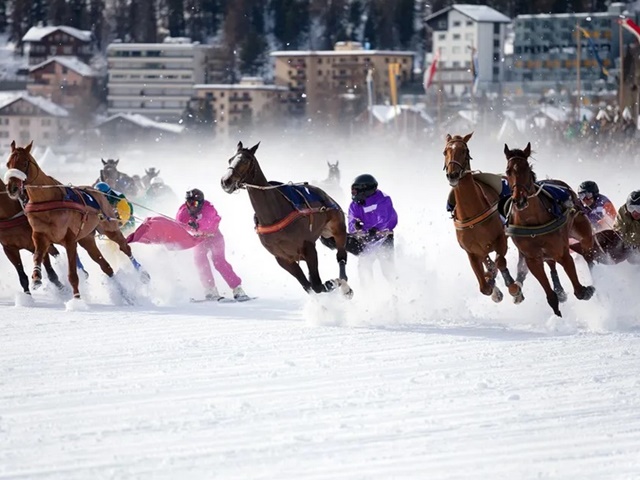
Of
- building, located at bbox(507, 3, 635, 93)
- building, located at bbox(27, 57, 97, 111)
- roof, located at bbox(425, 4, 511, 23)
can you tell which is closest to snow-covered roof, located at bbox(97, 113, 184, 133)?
building, located at bbox(27, 57, 97, 111)

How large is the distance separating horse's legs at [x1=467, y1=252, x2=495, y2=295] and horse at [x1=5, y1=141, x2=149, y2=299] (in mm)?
4297

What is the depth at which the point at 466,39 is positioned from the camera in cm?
9338

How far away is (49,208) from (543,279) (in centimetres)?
513

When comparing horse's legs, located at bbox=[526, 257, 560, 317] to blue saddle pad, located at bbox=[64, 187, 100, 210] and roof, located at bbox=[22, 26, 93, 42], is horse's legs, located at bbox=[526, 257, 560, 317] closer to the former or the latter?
blue saddle pad, located at bbox=[64, 187, 100, 210]

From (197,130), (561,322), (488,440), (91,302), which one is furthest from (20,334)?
(197,130)

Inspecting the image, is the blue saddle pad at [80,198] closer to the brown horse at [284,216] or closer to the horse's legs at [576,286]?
the brown horse at [284,216]

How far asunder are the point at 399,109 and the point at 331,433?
66253 millimetres

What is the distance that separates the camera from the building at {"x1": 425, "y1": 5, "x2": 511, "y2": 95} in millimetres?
90000

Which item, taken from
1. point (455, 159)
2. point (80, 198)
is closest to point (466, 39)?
point (80, 198)

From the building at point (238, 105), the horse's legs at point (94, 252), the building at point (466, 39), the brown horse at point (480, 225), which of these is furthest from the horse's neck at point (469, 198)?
the building at point (466, 39)

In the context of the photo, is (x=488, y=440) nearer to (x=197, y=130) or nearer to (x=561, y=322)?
(x=561, y=322)

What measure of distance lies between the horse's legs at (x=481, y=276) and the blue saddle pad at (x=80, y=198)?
14.2 ft

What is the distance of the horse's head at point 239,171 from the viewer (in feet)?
39.4

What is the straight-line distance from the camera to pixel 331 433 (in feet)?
24.8
